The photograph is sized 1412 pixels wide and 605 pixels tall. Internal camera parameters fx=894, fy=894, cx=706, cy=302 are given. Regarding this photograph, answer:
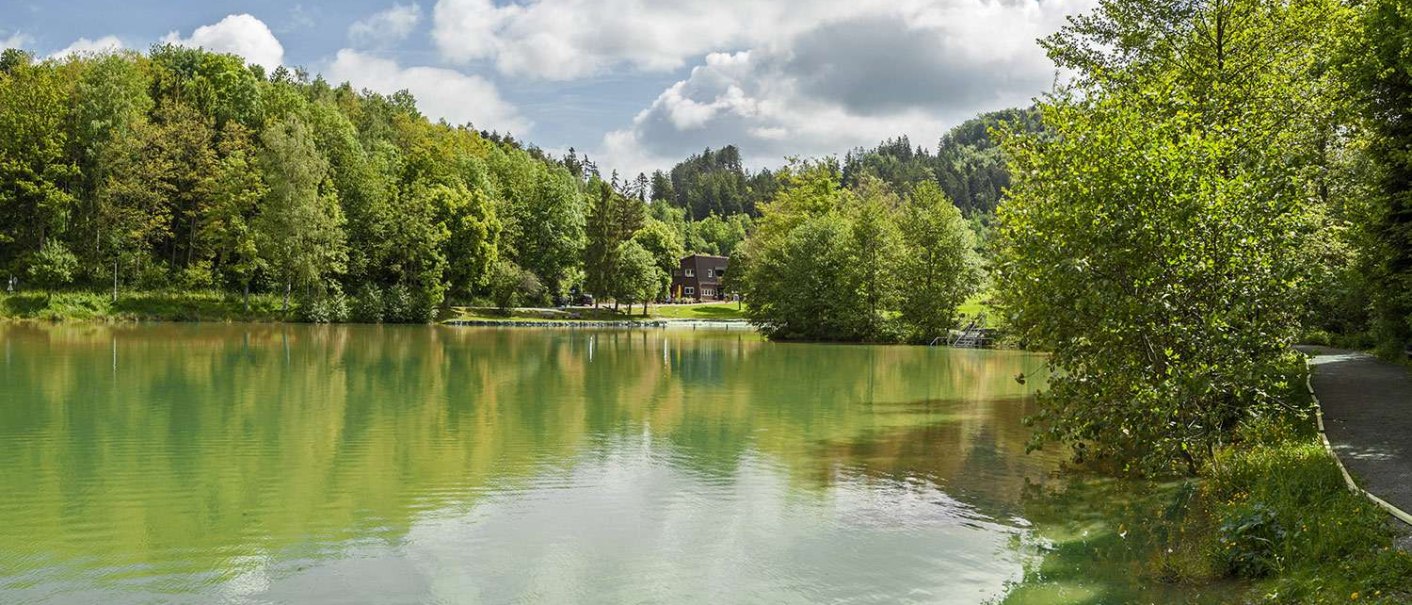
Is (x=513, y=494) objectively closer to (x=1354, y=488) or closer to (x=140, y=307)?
(x=1354, y=488)

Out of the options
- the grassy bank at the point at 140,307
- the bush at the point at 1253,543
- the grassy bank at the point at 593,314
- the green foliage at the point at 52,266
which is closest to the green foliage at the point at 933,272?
the grassy bank at the point at 593,314

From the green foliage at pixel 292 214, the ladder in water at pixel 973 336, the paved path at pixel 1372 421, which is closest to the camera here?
the paved path at pixel 1372 421

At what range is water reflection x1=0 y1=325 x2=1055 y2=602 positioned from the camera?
355 inches

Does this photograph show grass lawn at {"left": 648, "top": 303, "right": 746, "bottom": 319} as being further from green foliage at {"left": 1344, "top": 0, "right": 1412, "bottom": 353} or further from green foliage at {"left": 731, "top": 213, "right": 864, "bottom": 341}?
green foliage at {"left": 1344, "top": 0, "right": 1412, "bottom": 353}

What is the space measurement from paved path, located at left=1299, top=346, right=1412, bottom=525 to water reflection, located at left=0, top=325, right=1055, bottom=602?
13.3 feet

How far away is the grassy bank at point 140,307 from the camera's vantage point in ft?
192

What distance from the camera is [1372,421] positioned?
14.1 meters

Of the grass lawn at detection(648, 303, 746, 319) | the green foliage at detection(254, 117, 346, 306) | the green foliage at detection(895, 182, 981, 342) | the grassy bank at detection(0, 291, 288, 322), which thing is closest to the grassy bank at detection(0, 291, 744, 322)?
the grassy bank at detection(0, 291, 288, 322)

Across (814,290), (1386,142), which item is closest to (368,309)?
(814,290)

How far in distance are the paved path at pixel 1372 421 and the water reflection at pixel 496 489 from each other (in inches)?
159

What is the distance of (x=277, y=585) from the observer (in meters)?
8.59

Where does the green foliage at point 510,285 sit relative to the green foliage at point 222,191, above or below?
below

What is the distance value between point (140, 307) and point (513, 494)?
63.3 m

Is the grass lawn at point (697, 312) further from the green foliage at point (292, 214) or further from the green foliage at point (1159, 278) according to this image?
the green foliage at point (1159, 278)
